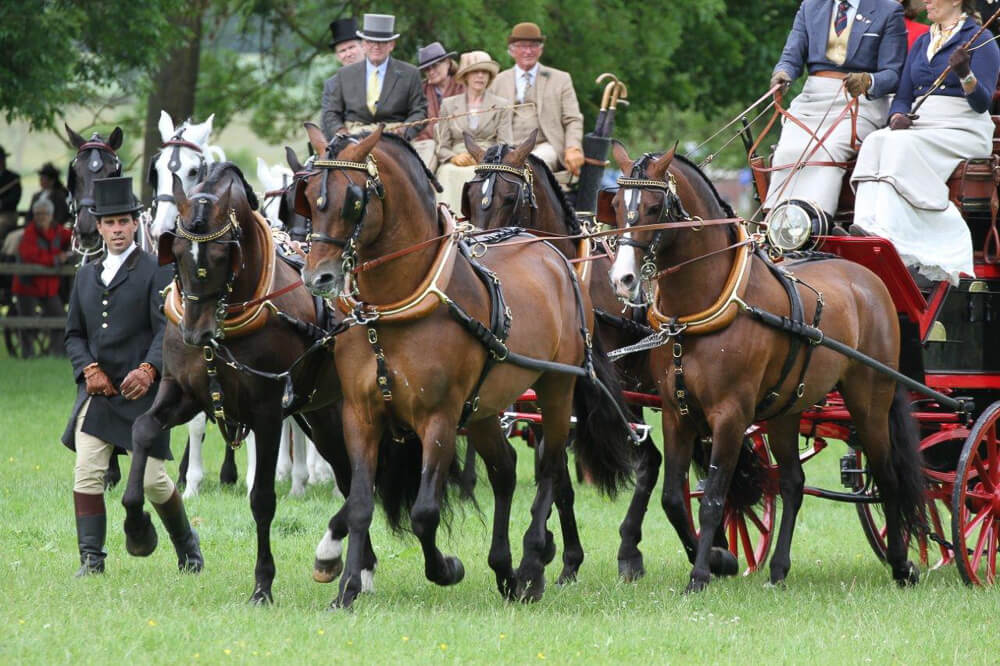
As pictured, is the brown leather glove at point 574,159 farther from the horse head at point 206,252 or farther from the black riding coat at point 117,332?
the horse head at point 206,252

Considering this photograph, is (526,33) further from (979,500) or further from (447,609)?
(447,609)

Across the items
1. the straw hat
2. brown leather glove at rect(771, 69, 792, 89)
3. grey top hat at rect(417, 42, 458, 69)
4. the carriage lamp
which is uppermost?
grey top hat at rect(417, 42, 458, 69)

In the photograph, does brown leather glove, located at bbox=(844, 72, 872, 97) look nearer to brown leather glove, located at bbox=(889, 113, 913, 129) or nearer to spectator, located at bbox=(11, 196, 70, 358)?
brown leather glove, located at bbox=(889, 113, 913, 129)

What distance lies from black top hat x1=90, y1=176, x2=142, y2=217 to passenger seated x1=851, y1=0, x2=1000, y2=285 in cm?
422

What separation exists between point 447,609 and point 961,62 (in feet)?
13.9

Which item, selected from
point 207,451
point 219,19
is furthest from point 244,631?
point 219,19

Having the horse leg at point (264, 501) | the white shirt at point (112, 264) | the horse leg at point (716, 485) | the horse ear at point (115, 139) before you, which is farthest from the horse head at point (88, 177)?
the horse leg at point (716, 485)

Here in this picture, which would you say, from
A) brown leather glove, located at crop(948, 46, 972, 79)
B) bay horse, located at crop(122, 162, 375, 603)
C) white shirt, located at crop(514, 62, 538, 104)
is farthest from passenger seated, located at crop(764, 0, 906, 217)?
bay horse, located at crop(122, 162, 375, 603)

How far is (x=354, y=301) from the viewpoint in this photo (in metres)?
7.50

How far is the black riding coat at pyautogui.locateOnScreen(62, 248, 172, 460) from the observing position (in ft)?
28.0

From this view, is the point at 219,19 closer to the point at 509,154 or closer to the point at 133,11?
the point at 133,11

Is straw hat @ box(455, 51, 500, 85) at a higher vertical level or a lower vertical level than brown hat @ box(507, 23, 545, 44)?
lower

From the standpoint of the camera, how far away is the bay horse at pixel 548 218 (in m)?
9.83

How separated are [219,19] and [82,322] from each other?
14.2 meters
